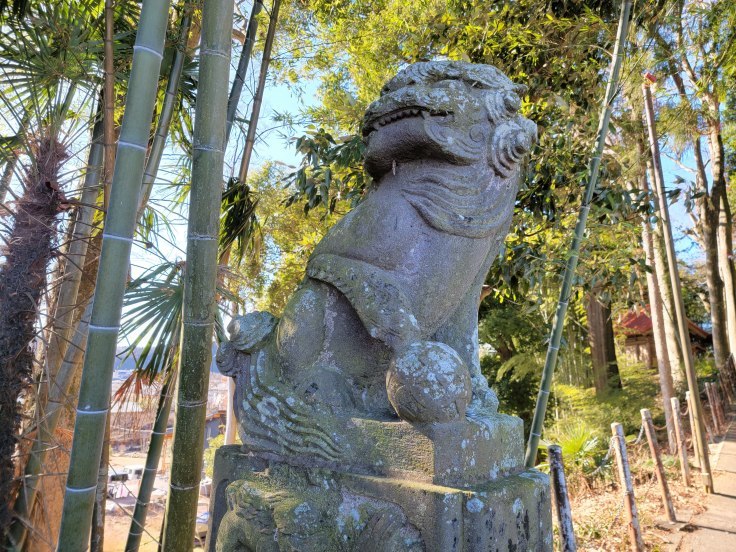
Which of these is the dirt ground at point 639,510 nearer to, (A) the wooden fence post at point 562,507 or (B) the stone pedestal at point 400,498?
(A) the wooden fence post at point 562,507

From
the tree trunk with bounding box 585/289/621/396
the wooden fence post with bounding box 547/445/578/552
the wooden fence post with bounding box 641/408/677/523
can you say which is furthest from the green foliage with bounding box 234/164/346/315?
the wooden fence post with bounding box 547/445/578/552

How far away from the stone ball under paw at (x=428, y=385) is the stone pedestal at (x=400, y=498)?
4 centimetres

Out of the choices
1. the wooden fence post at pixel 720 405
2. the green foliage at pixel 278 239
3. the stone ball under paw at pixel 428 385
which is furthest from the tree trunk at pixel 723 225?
the stone ball under paw at pixel 428 385

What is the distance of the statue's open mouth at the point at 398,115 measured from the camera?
1919 mm

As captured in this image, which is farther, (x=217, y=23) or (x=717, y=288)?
(x=717, y=288)

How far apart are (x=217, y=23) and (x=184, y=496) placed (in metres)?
1.51

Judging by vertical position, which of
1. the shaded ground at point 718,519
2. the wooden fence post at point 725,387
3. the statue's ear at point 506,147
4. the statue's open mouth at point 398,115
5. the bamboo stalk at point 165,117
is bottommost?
the shaded ground at point 718,519

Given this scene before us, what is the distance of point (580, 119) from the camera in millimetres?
4816

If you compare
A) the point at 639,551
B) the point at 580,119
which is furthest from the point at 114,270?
the point at 580,119

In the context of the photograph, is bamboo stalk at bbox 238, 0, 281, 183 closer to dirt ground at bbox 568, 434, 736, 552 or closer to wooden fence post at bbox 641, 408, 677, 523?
dirt ground at bbox 568, 434, 736, 552

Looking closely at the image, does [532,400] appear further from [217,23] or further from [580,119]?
[217,23]

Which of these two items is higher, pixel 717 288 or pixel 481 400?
pixel 717 288

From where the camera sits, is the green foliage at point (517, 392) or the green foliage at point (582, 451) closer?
the green foliage at point (582, 451)

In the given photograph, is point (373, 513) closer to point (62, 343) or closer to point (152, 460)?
point (152, 460)
